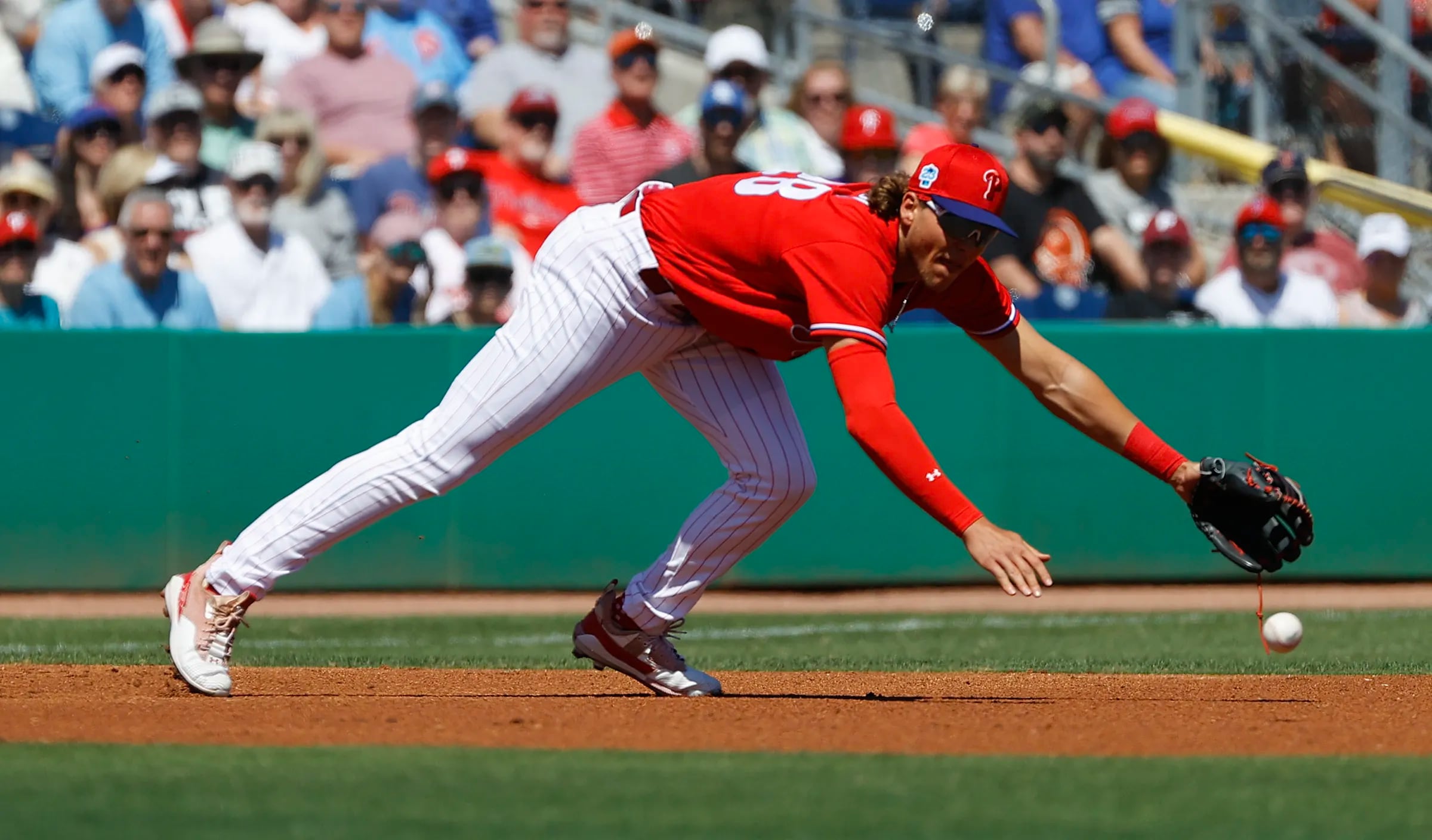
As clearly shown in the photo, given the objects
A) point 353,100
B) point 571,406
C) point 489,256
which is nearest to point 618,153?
point 489,256

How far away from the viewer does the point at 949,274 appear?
207 inches

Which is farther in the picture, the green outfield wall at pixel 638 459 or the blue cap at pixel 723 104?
the blue cap at pixel 723 104

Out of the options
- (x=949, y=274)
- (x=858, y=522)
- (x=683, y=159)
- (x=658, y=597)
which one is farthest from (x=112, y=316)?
(x=949, y=274)

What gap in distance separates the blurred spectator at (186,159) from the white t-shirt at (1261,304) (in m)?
5.24

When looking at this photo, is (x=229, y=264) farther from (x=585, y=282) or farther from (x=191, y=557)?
(x=585, y=282)

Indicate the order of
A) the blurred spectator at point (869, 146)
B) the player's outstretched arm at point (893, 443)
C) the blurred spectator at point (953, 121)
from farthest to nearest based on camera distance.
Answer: the blurred spectator at point (953, 121) < the blurred spectator at point (869, 146) < the player's outstretched arm at point (893, 443)

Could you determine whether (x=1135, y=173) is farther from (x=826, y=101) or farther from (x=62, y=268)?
(x=62, y=268)

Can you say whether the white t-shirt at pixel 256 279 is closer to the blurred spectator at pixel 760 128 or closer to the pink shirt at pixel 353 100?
the pink shirt at pixel 353 100

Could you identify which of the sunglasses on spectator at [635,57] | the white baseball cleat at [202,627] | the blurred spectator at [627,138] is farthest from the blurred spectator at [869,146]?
the white baseball cleat at [202,627]

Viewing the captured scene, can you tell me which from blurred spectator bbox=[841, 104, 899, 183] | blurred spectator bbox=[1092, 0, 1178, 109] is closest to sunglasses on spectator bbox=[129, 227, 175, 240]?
blurred spectator bbox=[841, 104, 899, 183]

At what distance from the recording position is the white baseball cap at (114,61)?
34.9 feet

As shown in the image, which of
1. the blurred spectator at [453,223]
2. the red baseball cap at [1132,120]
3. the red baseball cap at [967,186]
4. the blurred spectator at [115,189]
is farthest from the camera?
the red baseball cap at [1132,120]

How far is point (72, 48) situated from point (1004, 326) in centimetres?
708

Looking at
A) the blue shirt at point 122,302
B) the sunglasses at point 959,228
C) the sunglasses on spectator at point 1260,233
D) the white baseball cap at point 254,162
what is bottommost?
the blue shirt at point 122,302
